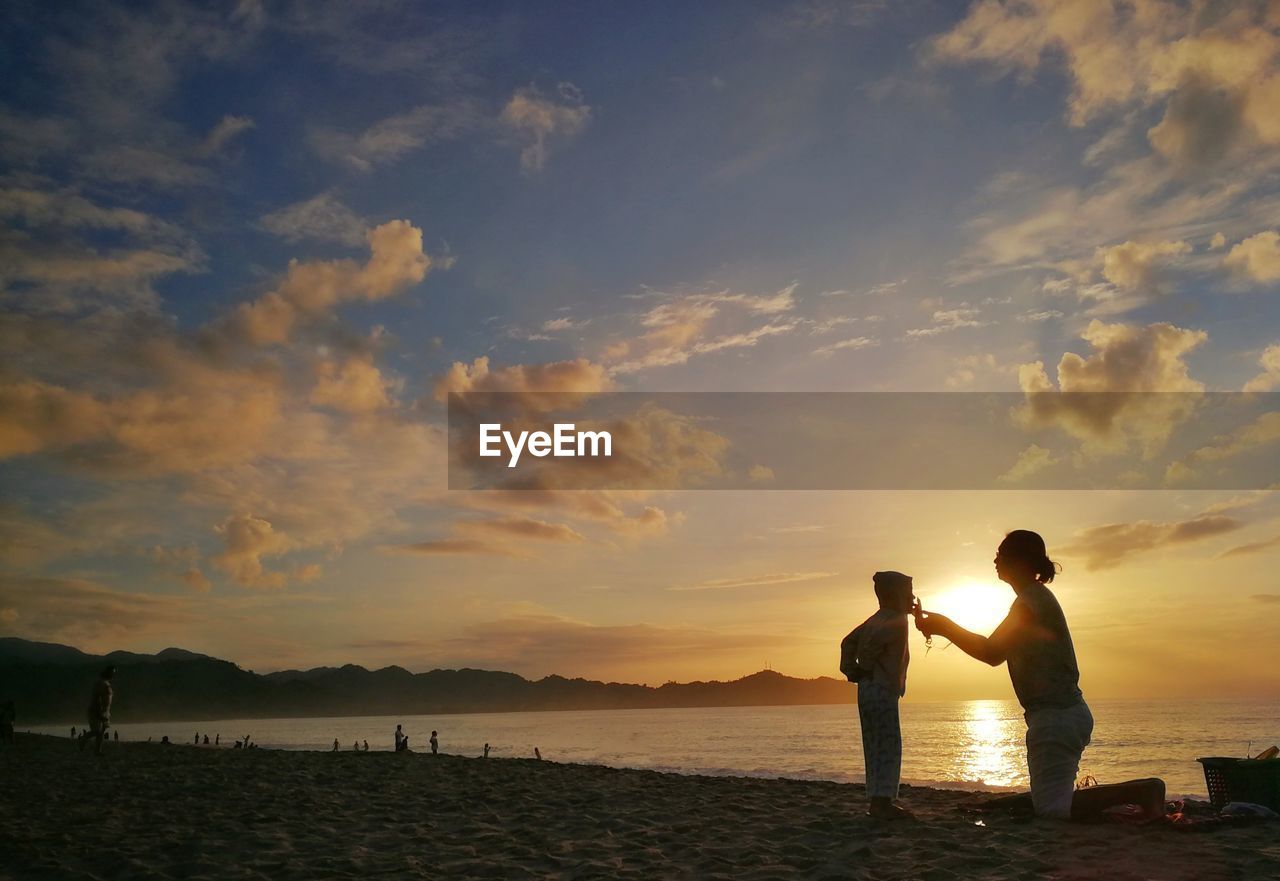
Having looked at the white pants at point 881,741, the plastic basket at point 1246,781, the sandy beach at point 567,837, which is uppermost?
the white pants at point 881,741

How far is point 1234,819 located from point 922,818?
2.73 meters

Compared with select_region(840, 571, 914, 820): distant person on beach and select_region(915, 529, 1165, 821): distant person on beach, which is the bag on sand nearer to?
select_region(840, 571, 914, 820): distant person on beach

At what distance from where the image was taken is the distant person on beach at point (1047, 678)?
7297 mm

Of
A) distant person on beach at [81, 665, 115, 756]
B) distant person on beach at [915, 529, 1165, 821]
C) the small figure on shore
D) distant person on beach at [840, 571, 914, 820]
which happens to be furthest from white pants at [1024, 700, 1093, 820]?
the small figure on shore

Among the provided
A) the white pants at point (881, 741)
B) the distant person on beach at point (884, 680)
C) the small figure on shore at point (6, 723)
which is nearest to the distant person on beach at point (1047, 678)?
the distant person on beach at point (884, 680)

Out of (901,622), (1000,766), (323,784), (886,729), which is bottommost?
(1000,766)

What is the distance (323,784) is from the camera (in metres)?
13.2

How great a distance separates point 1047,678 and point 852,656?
6.44 ft

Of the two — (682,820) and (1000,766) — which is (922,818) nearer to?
(682,820)

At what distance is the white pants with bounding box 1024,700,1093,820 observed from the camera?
7.25 meters

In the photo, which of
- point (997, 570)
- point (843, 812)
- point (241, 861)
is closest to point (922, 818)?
point (843, 812)

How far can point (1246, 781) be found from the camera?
814cm

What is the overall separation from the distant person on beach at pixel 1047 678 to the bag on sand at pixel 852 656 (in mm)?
1586

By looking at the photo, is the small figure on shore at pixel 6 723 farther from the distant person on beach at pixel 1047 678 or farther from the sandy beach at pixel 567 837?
the distant person on beach at pixel 1047 678
